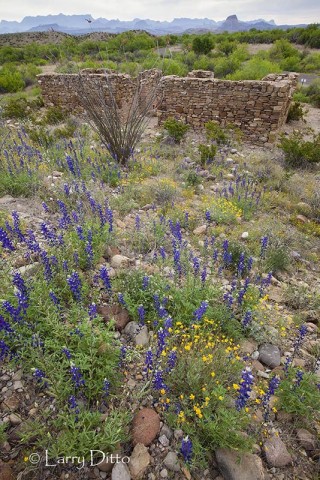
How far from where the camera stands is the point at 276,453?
82.4 inches

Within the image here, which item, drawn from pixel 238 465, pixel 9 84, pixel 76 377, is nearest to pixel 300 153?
pixel 238 465

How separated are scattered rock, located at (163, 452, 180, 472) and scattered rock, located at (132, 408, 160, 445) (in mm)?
Result: 151

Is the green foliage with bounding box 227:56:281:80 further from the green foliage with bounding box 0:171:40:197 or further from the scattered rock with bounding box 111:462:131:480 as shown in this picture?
the scattered rock with bounding box 111:462:131:480

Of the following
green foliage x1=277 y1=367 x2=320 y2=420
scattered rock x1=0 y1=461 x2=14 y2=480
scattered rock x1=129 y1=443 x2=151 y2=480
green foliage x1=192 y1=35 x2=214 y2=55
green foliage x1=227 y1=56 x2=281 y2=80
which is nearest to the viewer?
scattered rock x1=0 y1=461 x2=14 y2=480

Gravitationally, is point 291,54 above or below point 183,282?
above

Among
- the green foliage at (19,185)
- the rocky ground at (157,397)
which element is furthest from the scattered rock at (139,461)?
the green foliage at (19,185)

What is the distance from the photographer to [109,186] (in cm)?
590

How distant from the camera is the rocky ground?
6.33 feet

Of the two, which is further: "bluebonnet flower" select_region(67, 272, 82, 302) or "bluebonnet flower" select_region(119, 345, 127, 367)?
"bluebonnet flower" select_region(67, 272, 82, 302)

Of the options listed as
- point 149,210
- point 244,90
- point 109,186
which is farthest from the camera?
point 244,90

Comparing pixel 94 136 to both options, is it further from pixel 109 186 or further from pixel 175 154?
pixel 109 186

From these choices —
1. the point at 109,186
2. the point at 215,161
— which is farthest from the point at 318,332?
the point at 215,161

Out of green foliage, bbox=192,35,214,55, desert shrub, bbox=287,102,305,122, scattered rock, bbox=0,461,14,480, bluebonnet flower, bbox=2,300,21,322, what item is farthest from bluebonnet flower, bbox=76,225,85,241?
green foliage, bbox=192,35,214,55

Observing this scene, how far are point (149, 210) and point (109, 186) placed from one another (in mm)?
1236
